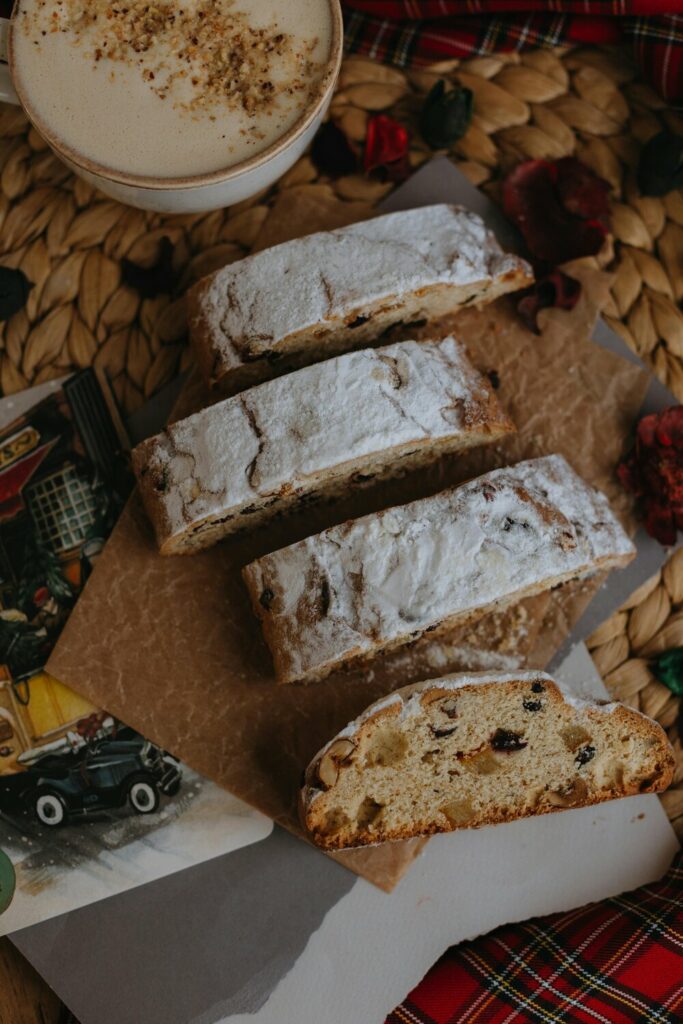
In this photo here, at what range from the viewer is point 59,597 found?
245 centimetres

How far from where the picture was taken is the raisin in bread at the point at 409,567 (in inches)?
85.4

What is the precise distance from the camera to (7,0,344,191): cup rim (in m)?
2.00

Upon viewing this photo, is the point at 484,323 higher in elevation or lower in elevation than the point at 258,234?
lower

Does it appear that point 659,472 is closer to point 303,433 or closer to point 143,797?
point 303,433

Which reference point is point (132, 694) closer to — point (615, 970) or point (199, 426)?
point (199, 426)

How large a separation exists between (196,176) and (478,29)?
1.24 meters

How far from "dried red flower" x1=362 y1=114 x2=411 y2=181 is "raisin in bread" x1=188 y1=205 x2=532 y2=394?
29 cm

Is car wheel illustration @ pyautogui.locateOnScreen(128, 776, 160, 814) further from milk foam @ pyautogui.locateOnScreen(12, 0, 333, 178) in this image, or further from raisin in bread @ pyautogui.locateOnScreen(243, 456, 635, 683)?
milk foam @ pyautogui.locateOnScreen(12, 0, 333, 178)

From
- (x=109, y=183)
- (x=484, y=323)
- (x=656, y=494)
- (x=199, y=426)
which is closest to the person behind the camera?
(x=109, y=183)

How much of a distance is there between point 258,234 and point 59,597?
118cm

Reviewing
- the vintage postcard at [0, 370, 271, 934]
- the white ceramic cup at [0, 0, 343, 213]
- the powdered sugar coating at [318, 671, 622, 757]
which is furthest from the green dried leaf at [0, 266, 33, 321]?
the powdered sugar coating at [318, 671, 622, 757]

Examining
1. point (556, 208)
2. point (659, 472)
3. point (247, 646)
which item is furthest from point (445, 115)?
point (247, 646)

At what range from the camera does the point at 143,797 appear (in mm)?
2375

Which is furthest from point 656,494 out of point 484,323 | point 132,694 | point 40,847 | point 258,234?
point 40,847
